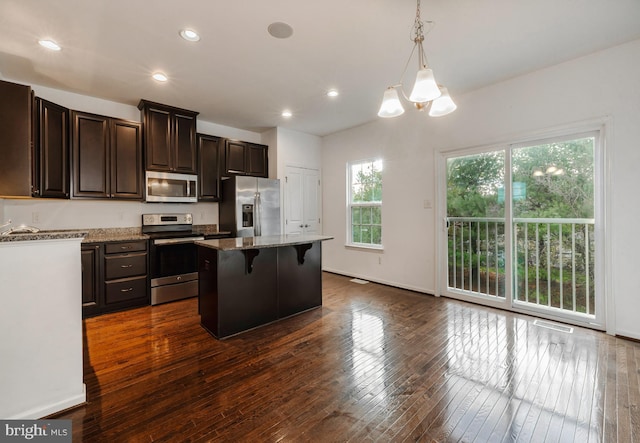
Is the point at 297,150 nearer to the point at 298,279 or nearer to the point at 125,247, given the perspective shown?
the point at 298,279

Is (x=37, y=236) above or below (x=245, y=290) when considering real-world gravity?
above

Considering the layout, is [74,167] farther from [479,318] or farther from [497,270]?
[497,270]

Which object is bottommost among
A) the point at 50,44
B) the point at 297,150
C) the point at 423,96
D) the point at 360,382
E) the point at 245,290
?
the point at 360,382

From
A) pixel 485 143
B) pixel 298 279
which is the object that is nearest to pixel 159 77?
pixel 298 279

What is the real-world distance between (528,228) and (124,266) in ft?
16.5

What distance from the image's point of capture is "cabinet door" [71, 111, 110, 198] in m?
3.43

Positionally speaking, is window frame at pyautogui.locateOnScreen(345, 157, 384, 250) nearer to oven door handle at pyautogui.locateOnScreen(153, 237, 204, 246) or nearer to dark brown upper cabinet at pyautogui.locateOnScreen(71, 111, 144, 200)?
oven door handle at pyautogui.locateOnScreen(153, 237, 204, 246)

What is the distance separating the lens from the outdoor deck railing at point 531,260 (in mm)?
3033

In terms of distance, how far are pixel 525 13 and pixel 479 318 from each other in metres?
2.95

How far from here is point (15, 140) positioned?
105 inches

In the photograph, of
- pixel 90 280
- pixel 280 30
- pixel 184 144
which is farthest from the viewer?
pixel 184 144

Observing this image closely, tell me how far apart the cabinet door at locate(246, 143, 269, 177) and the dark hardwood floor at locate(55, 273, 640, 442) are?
2.84 meters

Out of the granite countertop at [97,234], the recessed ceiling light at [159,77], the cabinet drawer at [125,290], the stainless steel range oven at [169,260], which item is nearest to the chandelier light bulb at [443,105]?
the granite countertop at [97,234]

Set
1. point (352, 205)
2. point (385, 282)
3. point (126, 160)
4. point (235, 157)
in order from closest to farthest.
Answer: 1. point (126, 160)
2. point (385, 282)
3. point (235, 157)
4. point (352, 205)
